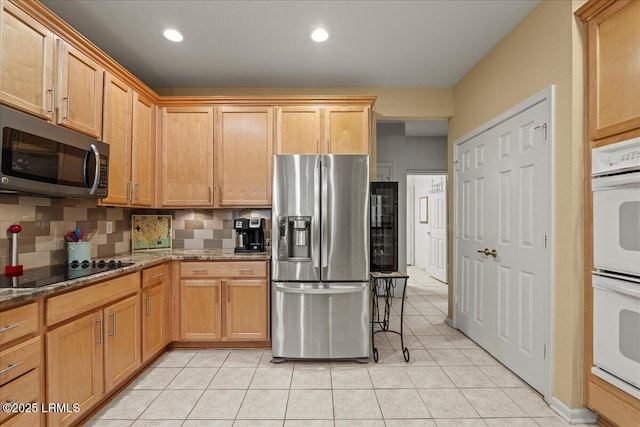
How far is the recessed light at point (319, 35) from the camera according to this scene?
2556 mm

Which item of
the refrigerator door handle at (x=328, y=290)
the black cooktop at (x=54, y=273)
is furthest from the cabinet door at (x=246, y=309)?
the black cooktop at (x=54, y=273)

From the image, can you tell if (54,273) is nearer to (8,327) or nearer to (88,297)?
(88,297)

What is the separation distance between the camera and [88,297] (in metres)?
1.88

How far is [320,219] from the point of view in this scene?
2762mm

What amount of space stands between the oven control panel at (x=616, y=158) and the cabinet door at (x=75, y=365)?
10.1ft

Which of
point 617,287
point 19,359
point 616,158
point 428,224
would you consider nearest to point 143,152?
point 19,359

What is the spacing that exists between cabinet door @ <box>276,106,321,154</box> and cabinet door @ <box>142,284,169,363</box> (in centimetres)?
173

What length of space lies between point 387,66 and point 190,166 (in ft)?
7.31

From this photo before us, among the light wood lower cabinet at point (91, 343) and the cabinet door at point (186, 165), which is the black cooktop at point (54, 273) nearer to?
the light wood lower cabinet at point (91, 343)

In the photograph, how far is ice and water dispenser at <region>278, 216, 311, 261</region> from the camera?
2.76m

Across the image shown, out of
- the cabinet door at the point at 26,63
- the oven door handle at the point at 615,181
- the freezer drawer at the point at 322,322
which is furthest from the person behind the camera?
the freezer drawer at the point at 322,322

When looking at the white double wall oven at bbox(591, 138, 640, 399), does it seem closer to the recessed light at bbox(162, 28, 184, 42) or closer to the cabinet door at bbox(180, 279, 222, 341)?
the cabinet door at bbox(180, 279, 222, 341)

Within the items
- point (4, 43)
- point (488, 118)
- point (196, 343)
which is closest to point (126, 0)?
point (4, 43)

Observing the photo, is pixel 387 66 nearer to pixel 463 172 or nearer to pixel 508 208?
pixel 463 172
